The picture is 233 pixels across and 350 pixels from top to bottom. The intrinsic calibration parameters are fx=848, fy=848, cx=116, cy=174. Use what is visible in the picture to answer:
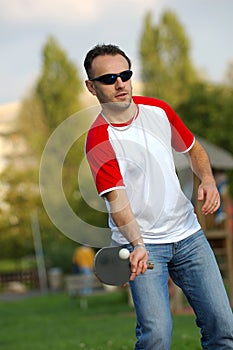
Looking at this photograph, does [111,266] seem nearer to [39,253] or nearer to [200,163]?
[200,163]

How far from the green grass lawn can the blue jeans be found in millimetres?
3765

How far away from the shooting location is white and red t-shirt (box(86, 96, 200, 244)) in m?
4.89

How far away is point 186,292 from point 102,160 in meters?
0.95

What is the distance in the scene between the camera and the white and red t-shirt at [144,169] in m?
4.89

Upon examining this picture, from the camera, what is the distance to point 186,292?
505 centimetres

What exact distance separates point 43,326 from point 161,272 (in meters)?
11.8

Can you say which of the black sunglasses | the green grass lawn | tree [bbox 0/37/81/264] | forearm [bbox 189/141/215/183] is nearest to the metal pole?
tree [bbox 0/37/81/264]

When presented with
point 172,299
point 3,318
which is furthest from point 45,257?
point 172,299

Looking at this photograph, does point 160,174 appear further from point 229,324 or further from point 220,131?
point 220,131

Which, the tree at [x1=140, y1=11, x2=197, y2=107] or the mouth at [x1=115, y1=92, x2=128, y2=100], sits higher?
the mouth at [x1=115, y1=92, x2=128, y2=100]

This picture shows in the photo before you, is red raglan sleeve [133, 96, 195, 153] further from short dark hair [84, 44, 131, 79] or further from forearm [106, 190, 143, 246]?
forearm [106, 190, 143, 246]

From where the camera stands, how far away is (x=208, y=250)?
5066mm

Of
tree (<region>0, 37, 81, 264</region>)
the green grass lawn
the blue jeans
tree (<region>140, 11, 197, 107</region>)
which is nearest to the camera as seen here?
the blue jeans

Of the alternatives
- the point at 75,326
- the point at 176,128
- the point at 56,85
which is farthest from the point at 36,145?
the point at 176,128
